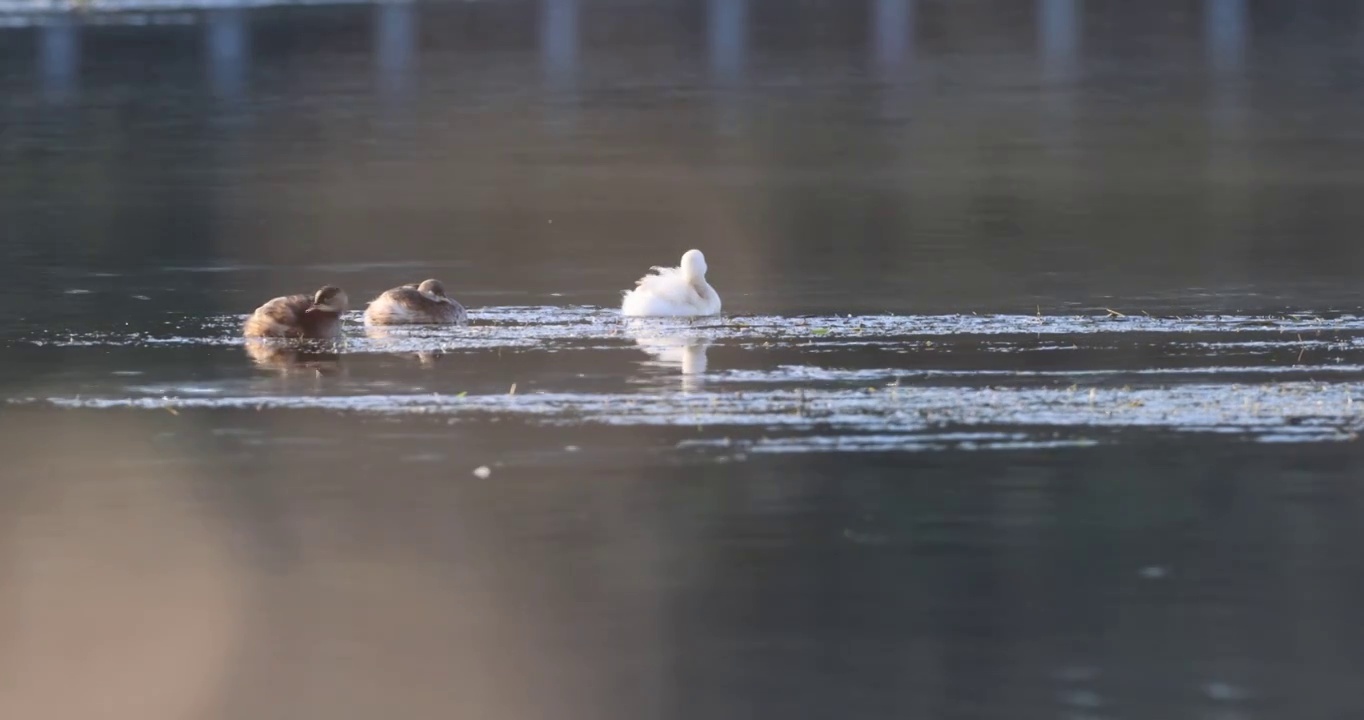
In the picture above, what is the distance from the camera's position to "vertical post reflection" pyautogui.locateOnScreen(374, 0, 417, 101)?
4784 cm

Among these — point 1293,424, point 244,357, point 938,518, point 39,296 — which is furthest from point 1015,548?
point 39,296

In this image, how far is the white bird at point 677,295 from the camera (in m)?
16.3

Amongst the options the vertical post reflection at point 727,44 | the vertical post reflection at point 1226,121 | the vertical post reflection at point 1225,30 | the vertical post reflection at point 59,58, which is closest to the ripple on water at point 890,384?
the vertical post reflection at point 1226,121

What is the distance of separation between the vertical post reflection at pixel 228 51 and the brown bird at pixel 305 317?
2926 cm

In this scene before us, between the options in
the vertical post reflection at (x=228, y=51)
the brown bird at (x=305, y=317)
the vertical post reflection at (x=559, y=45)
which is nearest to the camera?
the brown bird at (x=305, y=317)

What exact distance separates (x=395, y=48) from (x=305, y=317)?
39.9m

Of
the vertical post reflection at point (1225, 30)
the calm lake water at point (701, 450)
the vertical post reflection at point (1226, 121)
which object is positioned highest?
the vertical post reflection at point (1225, 30)

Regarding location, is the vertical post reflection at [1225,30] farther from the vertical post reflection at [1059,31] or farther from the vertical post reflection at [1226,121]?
the vertical post reflection at [1059,31]

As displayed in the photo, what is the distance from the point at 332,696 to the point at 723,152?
24.5 meters

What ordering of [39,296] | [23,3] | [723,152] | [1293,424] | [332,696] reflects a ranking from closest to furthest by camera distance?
[332,696]
[1293,424]
[39,296]
[723,152]
[23,3]

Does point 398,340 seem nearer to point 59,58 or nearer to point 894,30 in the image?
point 59,58

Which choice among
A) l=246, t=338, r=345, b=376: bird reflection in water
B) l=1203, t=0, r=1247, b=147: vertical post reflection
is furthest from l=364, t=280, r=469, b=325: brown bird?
l=1203, t=0, r=1247, b=147: vertical post reflection

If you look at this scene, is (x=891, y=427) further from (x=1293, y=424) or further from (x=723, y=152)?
(x=723, y=152)

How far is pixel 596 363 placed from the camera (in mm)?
14133
